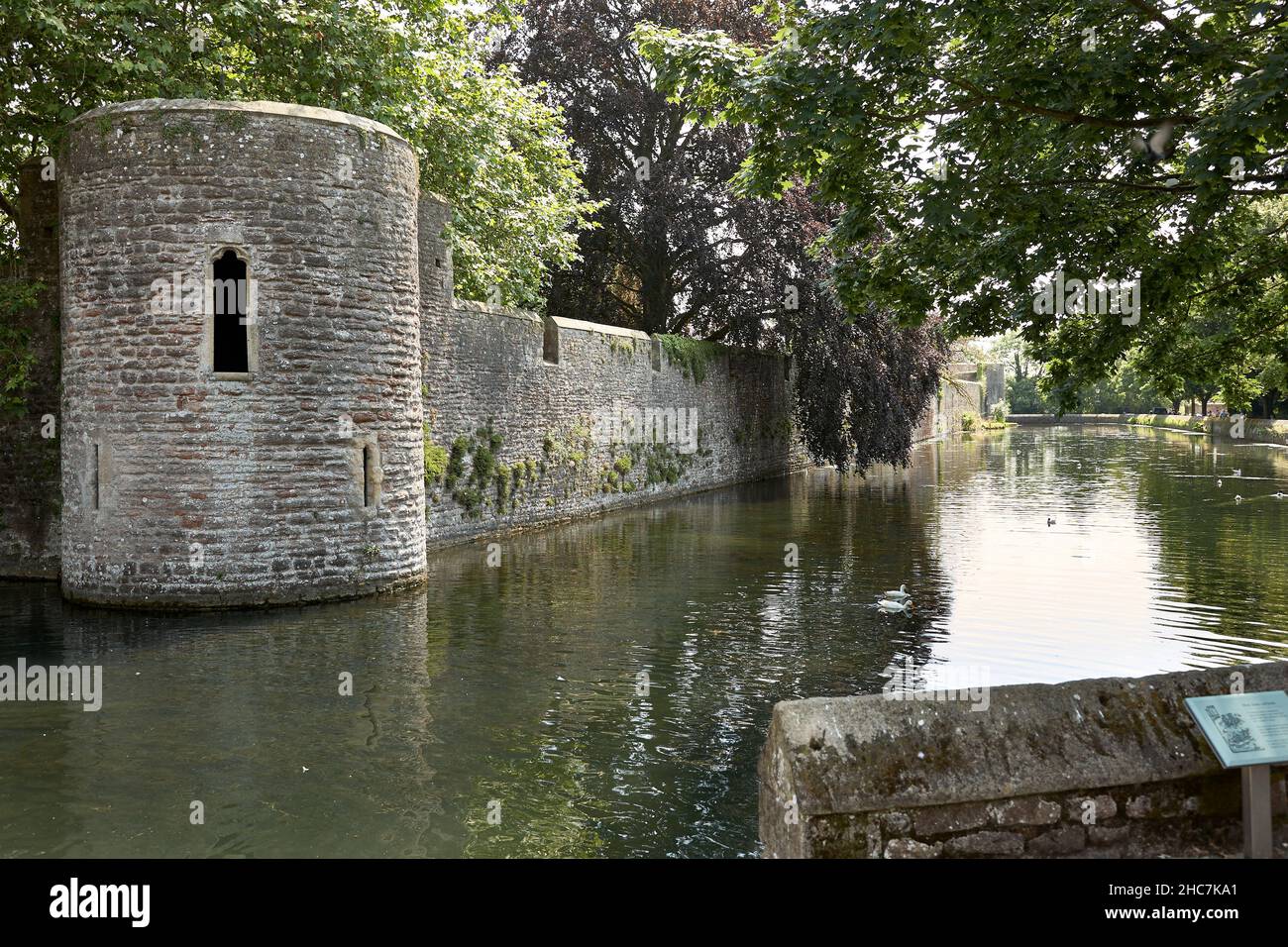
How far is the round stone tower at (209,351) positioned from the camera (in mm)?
11305

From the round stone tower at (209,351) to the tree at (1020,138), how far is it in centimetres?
437

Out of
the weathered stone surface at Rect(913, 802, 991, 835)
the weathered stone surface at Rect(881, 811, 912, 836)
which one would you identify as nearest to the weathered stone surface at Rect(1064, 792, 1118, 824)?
the weathered stone surface at Rect(913, 802, 991, 835)

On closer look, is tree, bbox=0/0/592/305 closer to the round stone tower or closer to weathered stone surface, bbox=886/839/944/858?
the round stone tower

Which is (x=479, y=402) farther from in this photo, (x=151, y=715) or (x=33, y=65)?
(x=151, y=715)

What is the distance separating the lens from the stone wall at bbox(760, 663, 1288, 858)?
4.45 meters

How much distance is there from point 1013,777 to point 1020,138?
19.2ft

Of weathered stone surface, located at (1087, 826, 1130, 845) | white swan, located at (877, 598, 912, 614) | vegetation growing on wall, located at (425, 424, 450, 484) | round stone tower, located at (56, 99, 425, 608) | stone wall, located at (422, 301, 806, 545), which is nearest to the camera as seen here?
weathered stone surface, located at (1087, 826, 1130, 845)

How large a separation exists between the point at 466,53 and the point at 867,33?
601 inches

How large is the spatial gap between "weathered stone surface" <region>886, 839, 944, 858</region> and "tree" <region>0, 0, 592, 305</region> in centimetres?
1215

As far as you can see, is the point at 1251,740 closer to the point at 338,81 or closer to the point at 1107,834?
the point at 1107,834

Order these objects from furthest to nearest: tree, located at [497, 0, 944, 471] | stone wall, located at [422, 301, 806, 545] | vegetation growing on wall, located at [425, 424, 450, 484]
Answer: tree, located at [497, 0, 944, 471], stone wall, located at [422, 301, 806, 545], vegetation growing on wall, located at [425, 424, 450, 484]

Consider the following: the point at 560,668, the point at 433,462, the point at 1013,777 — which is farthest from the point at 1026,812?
the point at 433,462

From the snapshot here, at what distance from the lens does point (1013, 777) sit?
4.54 meters
